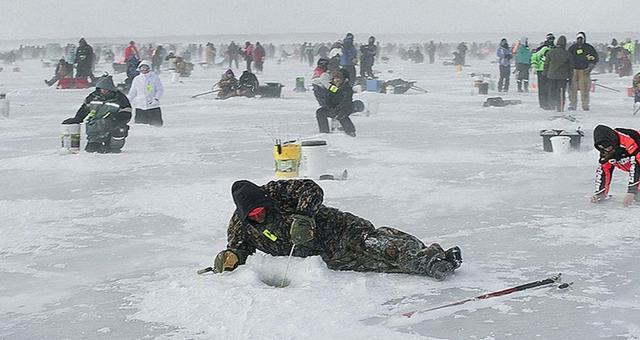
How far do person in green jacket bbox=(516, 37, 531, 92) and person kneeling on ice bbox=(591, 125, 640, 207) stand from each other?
619 inches

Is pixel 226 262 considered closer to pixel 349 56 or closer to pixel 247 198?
pixel 247 198

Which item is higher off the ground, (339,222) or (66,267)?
(339,222)

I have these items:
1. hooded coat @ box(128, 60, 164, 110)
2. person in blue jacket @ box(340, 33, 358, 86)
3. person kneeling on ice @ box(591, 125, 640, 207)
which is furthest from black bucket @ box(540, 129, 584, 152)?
person in blue jacket @ box(340, 33, 358, 86)

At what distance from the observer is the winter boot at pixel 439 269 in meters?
5.46

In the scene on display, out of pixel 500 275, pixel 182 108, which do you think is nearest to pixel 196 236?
pixel 500 275

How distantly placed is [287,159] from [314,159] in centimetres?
40

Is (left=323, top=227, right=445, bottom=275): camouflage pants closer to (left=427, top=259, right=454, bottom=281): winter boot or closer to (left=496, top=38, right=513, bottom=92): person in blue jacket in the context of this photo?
(left=427, top=259, right=454, bottom=281): winter boot

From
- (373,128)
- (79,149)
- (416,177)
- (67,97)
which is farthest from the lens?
(67,97)

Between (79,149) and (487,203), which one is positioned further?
(79,149)

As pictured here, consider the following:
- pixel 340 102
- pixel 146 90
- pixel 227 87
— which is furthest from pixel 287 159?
pixel 227 87

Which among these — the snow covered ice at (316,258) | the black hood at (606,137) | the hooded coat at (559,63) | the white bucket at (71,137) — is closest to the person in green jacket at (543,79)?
the hooded coat at (559,63)

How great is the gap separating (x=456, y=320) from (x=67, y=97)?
2097 cm

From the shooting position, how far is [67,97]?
24.0 meters

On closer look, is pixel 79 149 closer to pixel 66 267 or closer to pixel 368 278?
pixel 66 267
